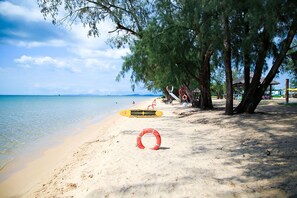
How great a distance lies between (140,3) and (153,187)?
13.6 metres

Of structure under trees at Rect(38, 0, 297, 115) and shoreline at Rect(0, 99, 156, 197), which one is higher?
structure under trees at Rect(38, 0, 297, 115)

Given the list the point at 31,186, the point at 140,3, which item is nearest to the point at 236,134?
the point at 31,186

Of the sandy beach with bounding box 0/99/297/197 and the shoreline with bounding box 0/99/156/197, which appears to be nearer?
the sandy beach with bounding box 0/99/297/197

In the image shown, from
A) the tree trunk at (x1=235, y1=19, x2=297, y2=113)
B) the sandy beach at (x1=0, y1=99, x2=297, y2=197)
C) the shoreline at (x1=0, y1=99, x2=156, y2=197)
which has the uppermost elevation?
the tree trunk at (x1=235, y1=19, x2=297, y2=113)

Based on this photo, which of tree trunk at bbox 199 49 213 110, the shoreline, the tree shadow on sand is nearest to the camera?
the tree shadow on sand

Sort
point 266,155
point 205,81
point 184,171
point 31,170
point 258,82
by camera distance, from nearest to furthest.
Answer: point 184,171 → point 266,155 → point 31,170 → point 258,82 → point 205,81

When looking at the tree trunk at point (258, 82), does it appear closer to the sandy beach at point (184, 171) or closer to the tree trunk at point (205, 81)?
the sandy beach at point (184, 171)

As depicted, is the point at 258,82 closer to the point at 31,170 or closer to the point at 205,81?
the point at 205,81

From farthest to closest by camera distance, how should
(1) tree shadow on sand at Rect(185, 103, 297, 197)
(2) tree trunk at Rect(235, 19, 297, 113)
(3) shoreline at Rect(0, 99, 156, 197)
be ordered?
(2) tree trunk at Rect(235, 19, 297, 113) < (3) shoreline at Rect(0, 99, 156, 197) < (1) tree shadow on sand at Rect(185, 103, 297, 197)

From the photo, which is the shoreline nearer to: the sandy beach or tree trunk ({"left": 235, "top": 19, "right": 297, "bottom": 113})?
the sandy beach

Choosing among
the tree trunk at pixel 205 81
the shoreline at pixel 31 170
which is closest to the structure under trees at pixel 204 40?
the tree trunk at pixel 205 81

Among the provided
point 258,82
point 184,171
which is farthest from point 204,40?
point 184,171

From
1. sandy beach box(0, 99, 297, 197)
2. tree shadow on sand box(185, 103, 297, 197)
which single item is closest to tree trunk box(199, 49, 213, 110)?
tree shadow on sand box(185, 103, 297, 197)

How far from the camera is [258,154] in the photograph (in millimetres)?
6082
